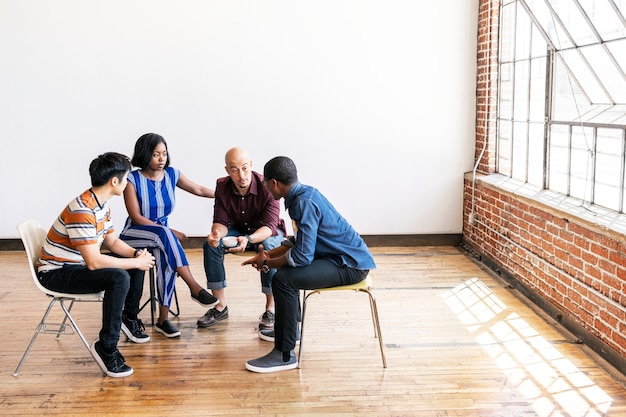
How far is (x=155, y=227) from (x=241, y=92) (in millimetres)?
2600

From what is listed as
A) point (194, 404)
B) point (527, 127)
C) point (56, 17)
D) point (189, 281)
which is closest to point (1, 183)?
point (56, 17)

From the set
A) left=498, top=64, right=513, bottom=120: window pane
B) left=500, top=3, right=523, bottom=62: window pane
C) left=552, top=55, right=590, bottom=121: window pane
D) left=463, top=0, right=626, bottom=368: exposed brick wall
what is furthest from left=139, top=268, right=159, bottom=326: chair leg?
left=500, top=3, right=523, bottom=62: window pane

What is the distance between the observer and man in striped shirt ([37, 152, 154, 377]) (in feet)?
12.8

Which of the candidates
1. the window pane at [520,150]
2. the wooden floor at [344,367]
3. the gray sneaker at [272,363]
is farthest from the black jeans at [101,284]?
the window pane at [520,150]

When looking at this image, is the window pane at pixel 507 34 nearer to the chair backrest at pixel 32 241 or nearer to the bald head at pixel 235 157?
the bald head at pixel 235 157

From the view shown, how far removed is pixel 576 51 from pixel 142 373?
3.53 meters

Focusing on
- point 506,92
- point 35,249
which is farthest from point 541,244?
point 35,249

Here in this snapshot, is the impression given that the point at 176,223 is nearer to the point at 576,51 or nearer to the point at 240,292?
the point at 240,292

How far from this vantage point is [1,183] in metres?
7.05

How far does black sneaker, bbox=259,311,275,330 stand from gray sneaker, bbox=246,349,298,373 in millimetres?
599

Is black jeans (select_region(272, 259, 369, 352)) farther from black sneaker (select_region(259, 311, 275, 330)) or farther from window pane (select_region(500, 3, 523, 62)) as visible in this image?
window pane (select_region(500, 3, 523, 62))

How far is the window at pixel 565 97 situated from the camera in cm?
482

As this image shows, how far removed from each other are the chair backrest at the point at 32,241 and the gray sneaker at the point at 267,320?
136cm

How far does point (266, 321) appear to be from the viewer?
16.0 feet
